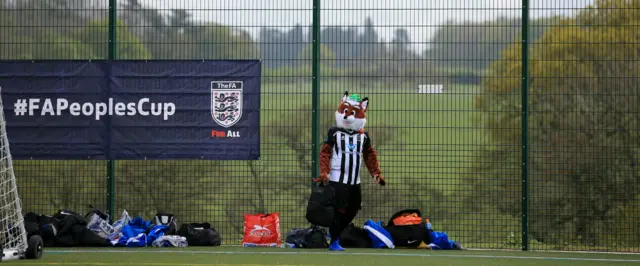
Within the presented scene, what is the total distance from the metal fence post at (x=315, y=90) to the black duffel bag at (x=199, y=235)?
4.90 feet

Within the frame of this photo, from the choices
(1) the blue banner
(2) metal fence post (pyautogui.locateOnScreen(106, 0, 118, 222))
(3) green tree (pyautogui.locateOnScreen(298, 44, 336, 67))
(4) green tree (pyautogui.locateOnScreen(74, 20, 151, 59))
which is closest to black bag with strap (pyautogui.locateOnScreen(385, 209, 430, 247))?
(1) the blue banner

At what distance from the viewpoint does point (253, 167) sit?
13281mm

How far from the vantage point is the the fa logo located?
1278 cm

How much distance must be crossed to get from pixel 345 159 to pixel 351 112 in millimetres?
558

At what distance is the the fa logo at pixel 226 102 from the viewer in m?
12.8

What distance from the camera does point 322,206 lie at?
11.4 metres

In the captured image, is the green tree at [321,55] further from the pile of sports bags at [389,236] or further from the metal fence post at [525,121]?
the metal fence post at [525,121]

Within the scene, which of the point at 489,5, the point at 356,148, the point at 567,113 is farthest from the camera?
the point at 567,113

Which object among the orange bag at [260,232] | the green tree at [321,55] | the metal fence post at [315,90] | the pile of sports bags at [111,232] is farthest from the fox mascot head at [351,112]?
the pile of sports bags at [111,232]

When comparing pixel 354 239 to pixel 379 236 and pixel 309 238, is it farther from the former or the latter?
pixel 309 238

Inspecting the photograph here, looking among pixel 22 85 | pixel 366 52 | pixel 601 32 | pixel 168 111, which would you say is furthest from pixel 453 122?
pixel 22 85

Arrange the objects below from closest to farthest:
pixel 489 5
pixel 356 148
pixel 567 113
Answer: pixel 356 148, pixel 489 5, pixel 567 113

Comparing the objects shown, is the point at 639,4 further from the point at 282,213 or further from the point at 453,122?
the point at 282,213

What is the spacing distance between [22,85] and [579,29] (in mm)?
7436
